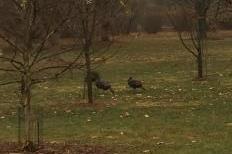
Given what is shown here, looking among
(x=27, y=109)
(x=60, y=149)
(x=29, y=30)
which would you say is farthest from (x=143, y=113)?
(x=29, y=30)

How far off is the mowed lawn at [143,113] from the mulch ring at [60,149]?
361 mm

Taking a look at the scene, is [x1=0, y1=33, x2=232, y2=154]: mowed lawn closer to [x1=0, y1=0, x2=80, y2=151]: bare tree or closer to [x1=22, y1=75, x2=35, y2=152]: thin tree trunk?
[x1=22, y1=75, x2=35, y2=152]: thin tree trunk

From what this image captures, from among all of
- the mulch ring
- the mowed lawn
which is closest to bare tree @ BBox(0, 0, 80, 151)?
the mulch ring

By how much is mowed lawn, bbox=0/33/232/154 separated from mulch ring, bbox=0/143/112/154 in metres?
0.36

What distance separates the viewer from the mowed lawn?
13.9 meters

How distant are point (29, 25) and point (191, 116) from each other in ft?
21.8

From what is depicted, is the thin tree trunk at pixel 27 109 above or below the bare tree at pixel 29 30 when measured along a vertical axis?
below

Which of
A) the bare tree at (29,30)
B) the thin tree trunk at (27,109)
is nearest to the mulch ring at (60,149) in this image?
the thin tree trunk at (27,109)

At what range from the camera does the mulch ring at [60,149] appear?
12570 mm

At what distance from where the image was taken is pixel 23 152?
1252 centimetres

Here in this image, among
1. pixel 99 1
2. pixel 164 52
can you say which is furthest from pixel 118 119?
pixel 164 52

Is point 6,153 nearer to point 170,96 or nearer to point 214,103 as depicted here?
point 214,103

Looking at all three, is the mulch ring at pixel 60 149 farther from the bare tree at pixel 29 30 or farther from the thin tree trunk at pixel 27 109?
the bare tree at pixel 29 30

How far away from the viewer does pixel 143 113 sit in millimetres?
18375
